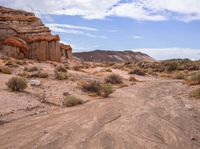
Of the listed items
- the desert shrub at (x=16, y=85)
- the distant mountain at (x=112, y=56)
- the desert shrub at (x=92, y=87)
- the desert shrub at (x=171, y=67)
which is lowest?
the distant mountain at (x=112, y=56)

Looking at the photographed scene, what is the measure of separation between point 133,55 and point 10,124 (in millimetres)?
133121

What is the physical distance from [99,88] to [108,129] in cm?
1113

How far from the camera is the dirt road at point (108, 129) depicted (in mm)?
10133

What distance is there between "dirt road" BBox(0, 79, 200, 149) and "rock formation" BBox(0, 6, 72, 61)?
30.1 m

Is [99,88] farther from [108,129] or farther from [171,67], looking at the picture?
[171,67]

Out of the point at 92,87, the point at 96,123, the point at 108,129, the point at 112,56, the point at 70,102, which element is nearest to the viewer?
the point at 108,129

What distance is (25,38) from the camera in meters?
46.9

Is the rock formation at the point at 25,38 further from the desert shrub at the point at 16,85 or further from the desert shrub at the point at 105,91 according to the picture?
the desert shrub at the point at 16,85

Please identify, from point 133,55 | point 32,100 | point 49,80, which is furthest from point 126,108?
point 133,55

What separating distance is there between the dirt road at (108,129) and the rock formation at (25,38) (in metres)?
30.1

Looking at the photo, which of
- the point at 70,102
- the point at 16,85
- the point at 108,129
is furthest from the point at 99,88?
the point at 108,129

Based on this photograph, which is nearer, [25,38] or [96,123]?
[96,123]

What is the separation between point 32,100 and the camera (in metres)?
17.7

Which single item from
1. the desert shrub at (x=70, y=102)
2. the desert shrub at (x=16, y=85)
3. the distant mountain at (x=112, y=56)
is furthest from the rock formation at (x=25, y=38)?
the distant mountain at (x=112, y=56)
